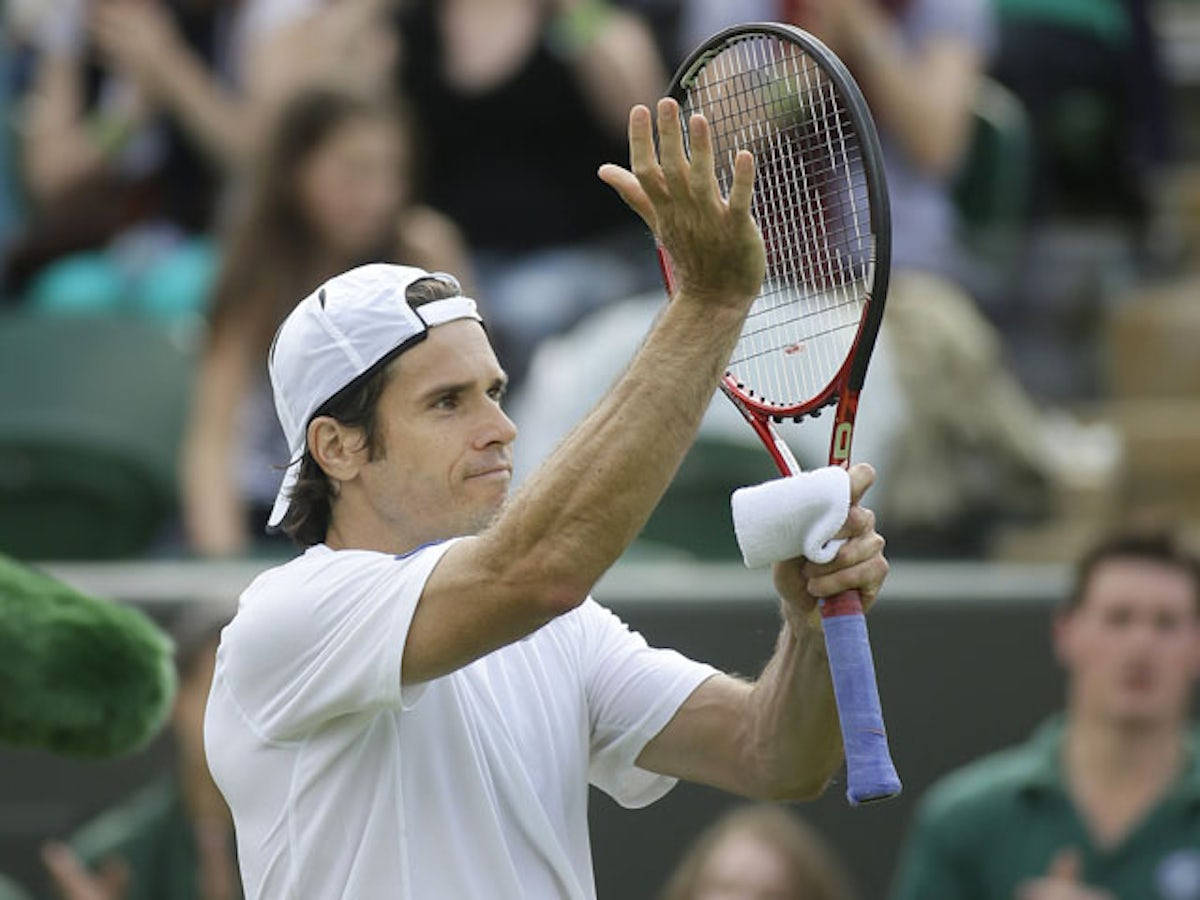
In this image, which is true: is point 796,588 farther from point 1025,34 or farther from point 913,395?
point 1025,34

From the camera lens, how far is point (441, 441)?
10.0 feet

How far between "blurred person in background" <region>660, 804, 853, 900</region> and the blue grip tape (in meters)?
2.30

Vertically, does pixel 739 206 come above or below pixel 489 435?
above

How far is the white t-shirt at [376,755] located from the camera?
2.88 meters

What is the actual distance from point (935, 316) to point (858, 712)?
359 centimetres

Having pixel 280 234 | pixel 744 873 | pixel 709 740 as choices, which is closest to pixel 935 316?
pixel 280 234

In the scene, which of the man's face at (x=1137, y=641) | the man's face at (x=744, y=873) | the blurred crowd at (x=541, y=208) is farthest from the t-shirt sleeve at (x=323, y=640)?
the blurred crowd at (x=541, y=208)

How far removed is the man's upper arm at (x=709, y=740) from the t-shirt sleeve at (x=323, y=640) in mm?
425

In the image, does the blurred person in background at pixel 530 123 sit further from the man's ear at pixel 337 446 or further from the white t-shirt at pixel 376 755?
the white t-shirt at pixel 376 755

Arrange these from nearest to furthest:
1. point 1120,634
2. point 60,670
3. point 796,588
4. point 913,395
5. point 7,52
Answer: point 796,588
point 60,670
point 1120,634
point 913,395
point 7,52

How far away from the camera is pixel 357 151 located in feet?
20.7

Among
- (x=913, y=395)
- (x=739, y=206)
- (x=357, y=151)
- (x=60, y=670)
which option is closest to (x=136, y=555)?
(x=357, y=151)

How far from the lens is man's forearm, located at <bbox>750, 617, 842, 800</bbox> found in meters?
3.06

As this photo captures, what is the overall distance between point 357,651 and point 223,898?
2825mm
